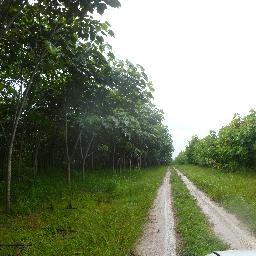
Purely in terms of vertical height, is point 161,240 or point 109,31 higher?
point 109,31

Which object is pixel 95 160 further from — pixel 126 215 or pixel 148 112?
pixel 126 215

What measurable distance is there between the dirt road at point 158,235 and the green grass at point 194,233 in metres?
0.27

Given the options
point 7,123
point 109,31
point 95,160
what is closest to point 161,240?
point 109,31

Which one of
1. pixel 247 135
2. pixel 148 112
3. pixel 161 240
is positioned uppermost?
pixel 148 112

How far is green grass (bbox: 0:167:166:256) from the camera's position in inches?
445

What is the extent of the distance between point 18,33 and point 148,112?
29957mm

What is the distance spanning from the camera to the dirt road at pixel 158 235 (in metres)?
11.3

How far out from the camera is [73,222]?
14562 millimetres

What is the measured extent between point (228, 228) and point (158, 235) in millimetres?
2631

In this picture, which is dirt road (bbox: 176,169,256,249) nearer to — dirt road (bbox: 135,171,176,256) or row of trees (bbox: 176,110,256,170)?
dirt road (bbox: 135,171,176,256)

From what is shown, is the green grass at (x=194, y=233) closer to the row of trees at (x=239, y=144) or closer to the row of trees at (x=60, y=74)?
the row of trees at (x=60, y=74)

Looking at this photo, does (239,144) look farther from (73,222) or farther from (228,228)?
(73,222)

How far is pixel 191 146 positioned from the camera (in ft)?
339

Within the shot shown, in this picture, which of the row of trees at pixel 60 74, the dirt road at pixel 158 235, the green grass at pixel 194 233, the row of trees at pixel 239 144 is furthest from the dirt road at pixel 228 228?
the row of trees at pixel 239 144
